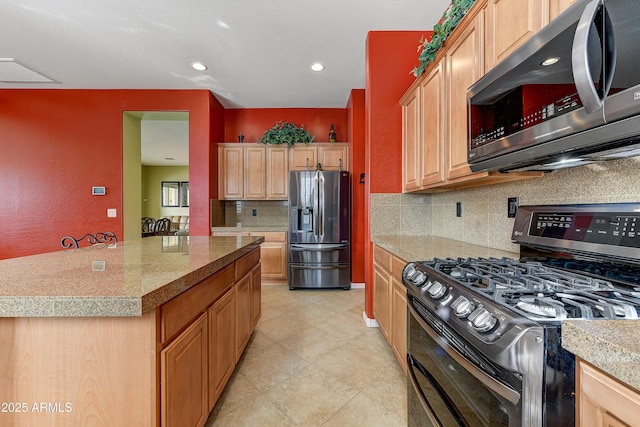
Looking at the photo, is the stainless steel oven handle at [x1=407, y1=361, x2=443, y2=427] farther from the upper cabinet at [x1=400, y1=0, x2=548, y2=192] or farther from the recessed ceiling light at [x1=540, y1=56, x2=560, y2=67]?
the recessed ceiling light at [x1=540, y1=56, x2=560, y2=67]

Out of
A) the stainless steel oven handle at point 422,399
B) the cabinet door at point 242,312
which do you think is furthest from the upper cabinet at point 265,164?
the stainless steel oven handle at point 422,399

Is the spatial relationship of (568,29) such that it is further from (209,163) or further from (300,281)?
(209,163)

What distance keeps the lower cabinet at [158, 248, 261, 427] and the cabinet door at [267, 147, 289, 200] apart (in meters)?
2.54

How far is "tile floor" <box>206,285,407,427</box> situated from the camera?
153cm

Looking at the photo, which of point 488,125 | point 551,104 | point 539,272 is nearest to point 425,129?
point 488,125

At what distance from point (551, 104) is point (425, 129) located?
125cm

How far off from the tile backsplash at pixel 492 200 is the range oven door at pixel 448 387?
0.86 metres

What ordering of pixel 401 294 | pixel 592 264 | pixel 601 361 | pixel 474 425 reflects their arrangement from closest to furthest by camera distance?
pixel 601 361
pixel 474 425
pixel 592 264
pixel 401 294

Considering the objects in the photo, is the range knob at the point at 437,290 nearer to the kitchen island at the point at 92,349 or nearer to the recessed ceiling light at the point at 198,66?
the kitchen island at the point at 92,349

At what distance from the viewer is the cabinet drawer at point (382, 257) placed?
204cm

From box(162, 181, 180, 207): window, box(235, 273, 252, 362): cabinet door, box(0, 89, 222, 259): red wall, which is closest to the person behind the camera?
box(235, 273, 252, 362): cabinet door

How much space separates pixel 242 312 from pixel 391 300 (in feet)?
3.38

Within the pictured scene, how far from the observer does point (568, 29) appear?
86 cm

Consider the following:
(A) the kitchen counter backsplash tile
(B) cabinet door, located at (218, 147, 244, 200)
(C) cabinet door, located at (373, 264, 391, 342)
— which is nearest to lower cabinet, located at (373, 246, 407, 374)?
(C) cabinet door, located at (373, 264, 391, 342)
